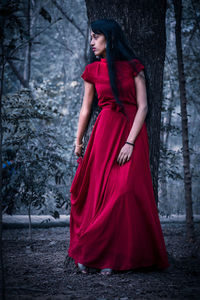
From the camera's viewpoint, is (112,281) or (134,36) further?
(134,36)

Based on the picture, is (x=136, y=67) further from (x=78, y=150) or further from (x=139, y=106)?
(x=78, y=150)

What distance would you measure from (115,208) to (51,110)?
216 cm

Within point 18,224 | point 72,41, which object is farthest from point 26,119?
point 72,41

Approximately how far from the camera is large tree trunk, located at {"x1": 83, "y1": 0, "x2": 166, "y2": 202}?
308 cm

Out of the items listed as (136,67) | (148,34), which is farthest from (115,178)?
(148,34)

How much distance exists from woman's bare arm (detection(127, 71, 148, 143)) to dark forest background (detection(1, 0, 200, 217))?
0.80 m

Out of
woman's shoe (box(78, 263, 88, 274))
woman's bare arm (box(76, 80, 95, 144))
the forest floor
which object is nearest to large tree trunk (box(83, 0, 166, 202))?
woman's bare arm (box(76, 80, 95, 144))

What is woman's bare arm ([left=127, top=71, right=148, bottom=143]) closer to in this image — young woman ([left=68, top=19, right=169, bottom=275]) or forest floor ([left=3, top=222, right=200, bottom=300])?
young woman ([left=68, top=19, right=169, bottom=275])

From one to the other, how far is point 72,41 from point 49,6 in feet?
9.88

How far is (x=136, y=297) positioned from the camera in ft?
6.46

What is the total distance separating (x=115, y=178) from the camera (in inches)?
99.1

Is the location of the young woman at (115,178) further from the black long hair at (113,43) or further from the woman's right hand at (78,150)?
the woman's right hand at (78,150)

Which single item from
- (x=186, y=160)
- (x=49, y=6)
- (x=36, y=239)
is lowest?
(x=36, y=239)

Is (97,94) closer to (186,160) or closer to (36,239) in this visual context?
(186,160)
